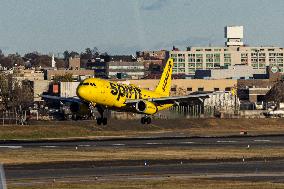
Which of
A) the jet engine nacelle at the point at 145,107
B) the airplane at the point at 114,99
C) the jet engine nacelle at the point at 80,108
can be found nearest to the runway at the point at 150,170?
the airplane at the point at 114,99

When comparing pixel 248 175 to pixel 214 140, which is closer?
pixel 248 175

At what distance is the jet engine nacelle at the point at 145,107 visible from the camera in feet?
368

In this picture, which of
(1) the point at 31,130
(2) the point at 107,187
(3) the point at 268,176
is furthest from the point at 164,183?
(1) the point at 31,130

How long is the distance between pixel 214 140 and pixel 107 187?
160 ft

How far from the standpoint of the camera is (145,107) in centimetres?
11306

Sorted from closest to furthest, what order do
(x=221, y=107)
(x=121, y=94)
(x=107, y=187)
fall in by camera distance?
(x=107, y=187) → (x=121, y=94) → (x=221, y=107)

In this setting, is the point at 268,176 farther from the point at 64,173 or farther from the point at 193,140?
the point at 193,140

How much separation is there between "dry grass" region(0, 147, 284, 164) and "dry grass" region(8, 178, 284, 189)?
1813cm

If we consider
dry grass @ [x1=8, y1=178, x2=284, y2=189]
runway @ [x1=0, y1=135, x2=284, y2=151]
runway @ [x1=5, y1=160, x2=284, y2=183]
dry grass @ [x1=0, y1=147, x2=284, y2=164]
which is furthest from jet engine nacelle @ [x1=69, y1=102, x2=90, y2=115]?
dry grass @ [x1=8, y1=178, x2=284, y2=189]

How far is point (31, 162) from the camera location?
236 feet

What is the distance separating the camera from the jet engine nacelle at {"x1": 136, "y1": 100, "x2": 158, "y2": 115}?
11225 centimetres

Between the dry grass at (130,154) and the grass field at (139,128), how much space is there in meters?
27.9

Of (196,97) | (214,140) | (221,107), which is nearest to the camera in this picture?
(214,140)

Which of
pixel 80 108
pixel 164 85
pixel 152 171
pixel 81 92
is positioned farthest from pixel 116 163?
pixel 164 85
